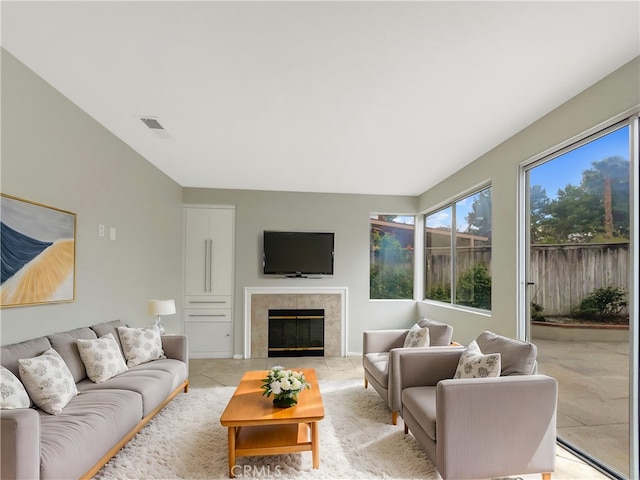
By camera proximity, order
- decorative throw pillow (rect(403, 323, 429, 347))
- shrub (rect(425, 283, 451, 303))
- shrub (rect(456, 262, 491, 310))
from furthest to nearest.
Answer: shrub (rect(425, 283, 451, 303)) < shrub (rect(456, 262, 491, 310)) < decorative throw pillow (rect(403, 323, 429, 347))

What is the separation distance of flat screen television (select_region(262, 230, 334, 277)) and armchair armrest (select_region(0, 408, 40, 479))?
422cm

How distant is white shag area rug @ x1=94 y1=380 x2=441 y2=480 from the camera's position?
8.18 ft

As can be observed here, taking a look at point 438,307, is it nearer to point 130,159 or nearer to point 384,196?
point 384,196

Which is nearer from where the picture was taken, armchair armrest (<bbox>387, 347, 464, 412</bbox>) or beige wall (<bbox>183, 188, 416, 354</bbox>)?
armchair armrest (<bbox>387, 347, 464, 412</bbox>)

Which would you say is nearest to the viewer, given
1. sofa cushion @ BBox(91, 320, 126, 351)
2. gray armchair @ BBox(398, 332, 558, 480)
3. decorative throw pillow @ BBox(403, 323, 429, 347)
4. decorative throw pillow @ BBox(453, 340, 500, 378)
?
gray armchair @ BBox(398, 332, 558, 480)

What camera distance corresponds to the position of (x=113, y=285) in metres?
3.77

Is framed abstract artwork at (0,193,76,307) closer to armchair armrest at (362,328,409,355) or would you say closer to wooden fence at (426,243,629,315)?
armchair armrest at (362,328,409,355)

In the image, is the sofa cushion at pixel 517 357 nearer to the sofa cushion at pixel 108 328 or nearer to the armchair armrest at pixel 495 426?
the armchair armrest at pixel 495 426

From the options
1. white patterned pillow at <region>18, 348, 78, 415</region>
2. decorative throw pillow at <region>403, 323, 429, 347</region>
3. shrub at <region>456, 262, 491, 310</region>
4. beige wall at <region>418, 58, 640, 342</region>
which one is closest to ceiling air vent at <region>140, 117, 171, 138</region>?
white patterned pillow at <region>18, 348, 78, 415</region>

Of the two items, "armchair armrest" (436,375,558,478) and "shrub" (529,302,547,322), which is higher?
"shrub" (529,302,547,322)

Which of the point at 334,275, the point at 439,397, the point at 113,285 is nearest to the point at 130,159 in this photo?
the point at 113,285

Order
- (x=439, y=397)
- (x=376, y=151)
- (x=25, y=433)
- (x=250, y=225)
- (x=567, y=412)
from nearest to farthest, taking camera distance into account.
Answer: (x=25, y=433) → (x=439, y=397) → (x=567, y=412) → (x=376, y=151) → (x=250, y=225)

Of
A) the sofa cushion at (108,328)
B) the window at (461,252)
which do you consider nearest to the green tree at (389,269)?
the window at (461,252)

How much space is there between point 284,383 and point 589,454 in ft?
7.32
